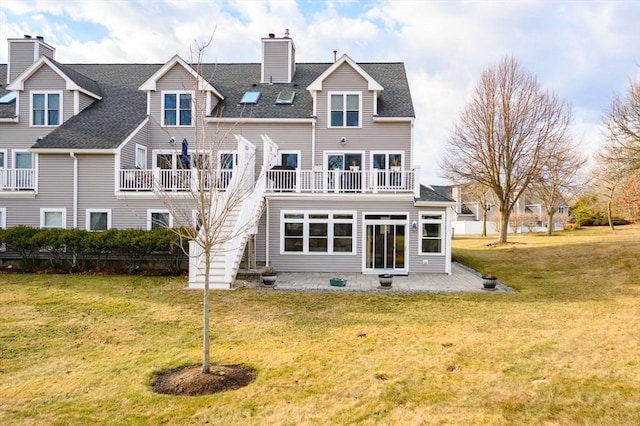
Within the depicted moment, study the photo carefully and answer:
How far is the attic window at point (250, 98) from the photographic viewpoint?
2061cm

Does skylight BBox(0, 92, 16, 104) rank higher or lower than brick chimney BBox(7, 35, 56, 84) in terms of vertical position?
lower

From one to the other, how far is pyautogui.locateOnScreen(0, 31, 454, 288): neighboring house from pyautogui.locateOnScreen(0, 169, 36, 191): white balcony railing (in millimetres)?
56

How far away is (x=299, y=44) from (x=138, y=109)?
374 inches

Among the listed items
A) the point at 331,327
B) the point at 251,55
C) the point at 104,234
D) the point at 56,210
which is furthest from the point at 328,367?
the point at 251,55

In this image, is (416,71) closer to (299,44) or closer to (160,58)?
(299,44)

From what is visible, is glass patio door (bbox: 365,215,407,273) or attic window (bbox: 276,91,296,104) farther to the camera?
attic window (bbox: 276,91,296,104)

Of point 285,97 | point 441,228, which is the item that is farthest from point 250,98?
point 441,228

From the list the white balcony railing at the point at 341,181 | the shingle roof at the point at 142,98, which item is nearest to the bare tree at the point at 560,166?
the shingle roof at the point at 142,98

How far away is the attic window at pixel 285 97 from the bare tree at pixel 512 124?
45.4 ft

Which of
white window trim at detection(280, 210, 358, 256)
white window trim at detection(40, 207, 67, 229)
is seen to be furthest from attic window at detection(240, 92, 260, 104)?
white window trim at detection(40, 207, 67, 229)

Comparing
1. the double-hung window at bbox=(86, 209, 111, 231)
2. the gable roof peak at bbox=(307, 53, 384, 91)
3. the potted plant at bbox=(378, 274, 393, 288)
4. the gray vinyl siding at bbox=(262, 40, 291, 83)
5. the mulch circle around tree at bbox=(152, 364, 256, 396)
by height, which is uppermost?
the gray vinyl siding at bbox=(262, 40, 291, 83)

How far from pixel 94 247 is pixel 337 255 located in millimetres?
9212

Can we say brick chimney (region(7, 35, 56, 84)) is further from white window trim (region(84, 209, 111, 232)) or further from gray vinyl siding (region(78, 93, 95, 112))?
white window trim (region(84, 209, 111, 232))

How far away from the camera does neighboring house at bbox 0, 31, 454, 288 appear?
57.0 ft
